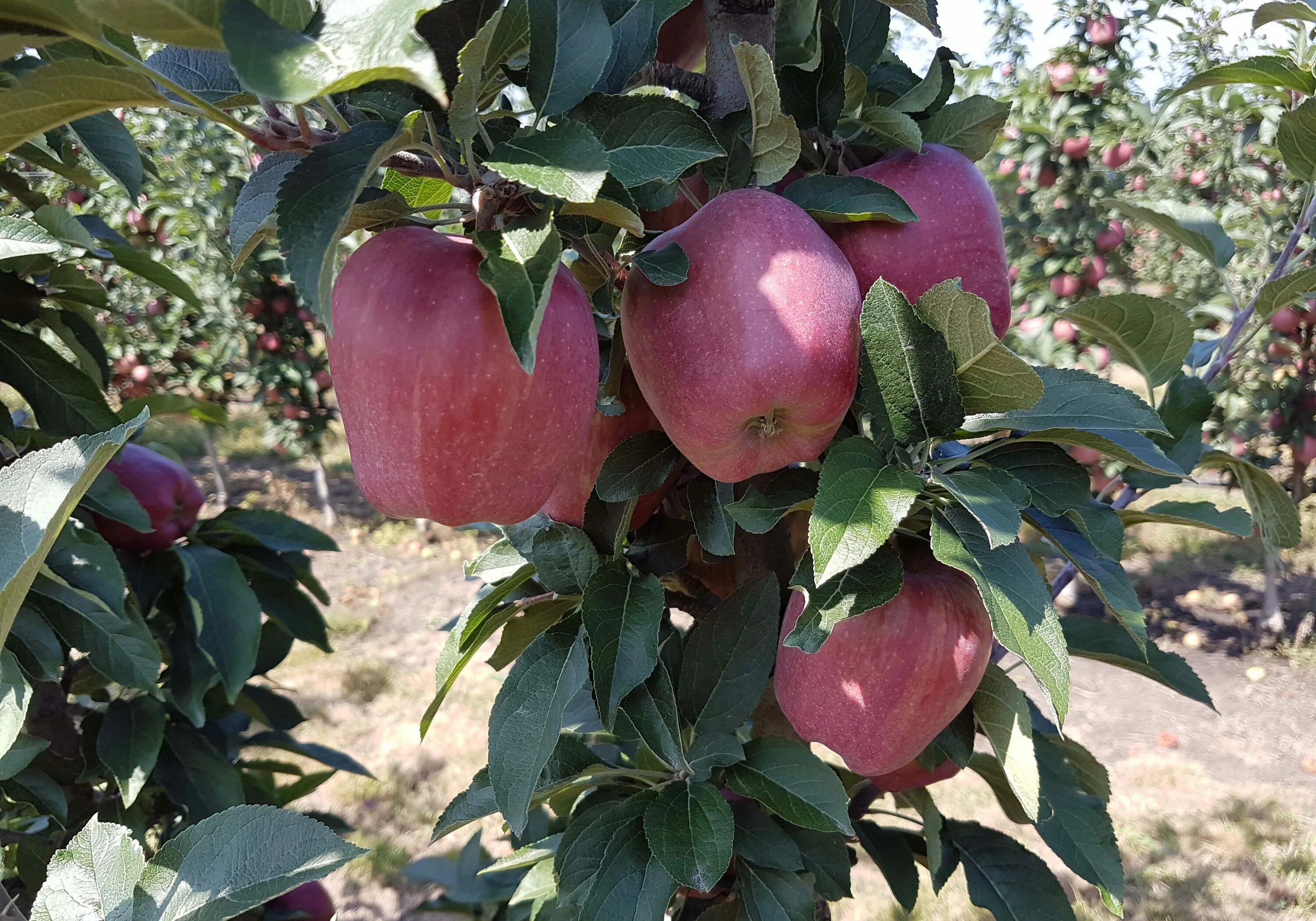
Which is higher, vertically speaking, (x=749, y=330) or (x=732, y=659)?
(x=749, y=330)

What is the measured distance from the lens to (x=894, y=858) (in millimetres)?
970

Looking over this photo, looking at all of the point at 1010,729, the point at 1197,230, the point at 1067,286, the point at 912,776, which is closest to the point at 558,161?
the point at 1010,729

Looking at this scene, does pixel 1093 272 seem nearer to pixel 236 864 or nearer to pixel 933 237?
pixel 933 237

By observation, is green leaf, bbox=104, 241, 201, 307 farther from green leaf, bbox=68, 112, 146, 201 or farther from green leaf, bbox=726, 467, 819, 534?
green leaf, bbox=726, 467, 819, 534

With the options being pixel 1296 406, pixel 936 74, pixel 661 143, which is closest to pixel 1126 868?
pixel 1296 406

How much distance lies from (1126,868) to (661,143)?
2357mm

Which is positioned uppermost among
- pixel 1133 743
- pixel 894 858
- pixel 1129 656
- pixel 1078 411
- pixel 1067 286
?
pixel 1078 411

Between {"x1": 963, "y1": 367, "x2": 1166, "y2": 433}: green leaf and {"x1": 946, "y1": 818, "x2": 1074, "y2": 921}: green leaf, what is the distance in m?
0.52

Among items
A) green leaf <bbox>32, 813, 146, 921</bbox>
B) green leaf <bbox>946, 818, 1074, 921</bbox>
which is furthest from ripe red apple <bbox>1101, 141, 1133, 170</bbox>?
green leaf <bbox>32, 813, 146, 921</bbox>

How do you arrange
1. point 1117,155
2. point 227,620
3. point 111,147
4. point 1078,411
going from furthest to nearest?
1. point 1117,155
2. point 227,620
3. point 111,147
4. point 1078,411

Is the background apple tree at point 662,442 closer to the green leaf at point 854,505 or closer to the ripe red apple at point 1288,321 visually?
the green leaf at point 854,505

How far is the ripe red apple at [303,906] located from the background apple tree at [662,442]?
1.25 feet

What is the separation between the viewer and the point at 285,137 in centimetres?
45

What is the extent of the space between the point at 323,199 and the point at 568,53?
0.51 feet
